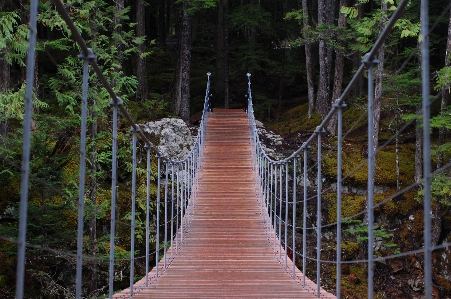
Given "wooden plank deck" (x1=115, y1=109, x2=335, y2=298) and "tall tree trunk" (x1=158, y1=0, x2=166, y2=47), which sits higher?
"tall tree trunk" (x1=158, y1=0, x2=166, y2=47)

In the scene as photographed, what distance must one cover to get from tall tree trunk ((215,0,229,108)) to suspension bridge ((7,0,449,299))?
3.56 meters

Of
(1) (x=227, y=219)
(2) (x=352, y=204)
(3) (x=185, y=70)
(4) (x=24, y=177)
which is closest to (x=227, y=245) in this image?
(1) (x=227, y=219)

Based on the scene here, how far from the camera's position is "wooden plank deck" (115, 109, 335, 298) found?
158 inches

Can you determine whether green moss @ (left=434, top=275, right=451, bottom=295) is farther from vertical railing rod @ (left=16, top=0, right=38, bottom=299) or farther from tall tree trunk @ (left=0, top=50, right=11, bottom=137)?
vertical railing rod @ (left=16, top=0, right=38, bottom=299)

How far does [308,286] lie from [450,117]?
6.23 meters

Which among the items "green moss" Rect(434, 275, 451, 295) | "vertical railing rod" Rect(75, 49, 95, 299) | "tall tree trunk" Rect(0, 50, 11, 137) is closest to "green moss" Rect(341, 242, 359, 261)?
"green moss" Rect(434, 275, 451, 295)

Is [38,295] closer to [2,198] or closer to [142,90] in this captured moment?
[2,198]

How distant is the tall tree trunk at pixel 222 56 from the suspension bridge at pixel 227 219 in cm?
356

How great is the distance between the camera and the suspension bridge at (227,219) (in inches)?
78.7

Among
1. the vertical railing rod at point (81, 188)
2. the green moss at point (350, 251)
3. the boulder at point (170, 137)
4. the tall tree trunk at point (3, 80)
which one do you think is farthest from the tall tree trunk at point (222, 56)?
the vertical railing rod at point (81, 188)

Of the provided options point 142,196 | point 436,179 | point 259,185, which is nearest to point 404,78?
point 436,179

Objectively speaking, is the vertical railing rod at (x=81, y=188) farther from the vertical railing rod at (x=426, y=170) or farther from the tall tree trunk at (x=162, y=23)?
the tall tree trunk at (x=162, y=23)

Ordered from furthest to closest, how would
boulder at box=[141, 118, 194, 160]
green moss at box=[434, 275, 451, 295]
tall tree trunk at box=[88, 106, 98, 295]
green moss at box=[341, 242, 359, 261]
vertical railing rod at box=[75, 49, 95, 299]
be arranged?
boulder at box=[141, 118, 194, 160], green moss at box=[341, 242, 359, 261], green moss at box=[434, 275, 451, 295], tall tree trunk at box=[88, 106, 98, 295], vertical railing rod at box=[75, 49, 95, 299]

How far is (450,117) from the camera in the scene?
9.26 m
